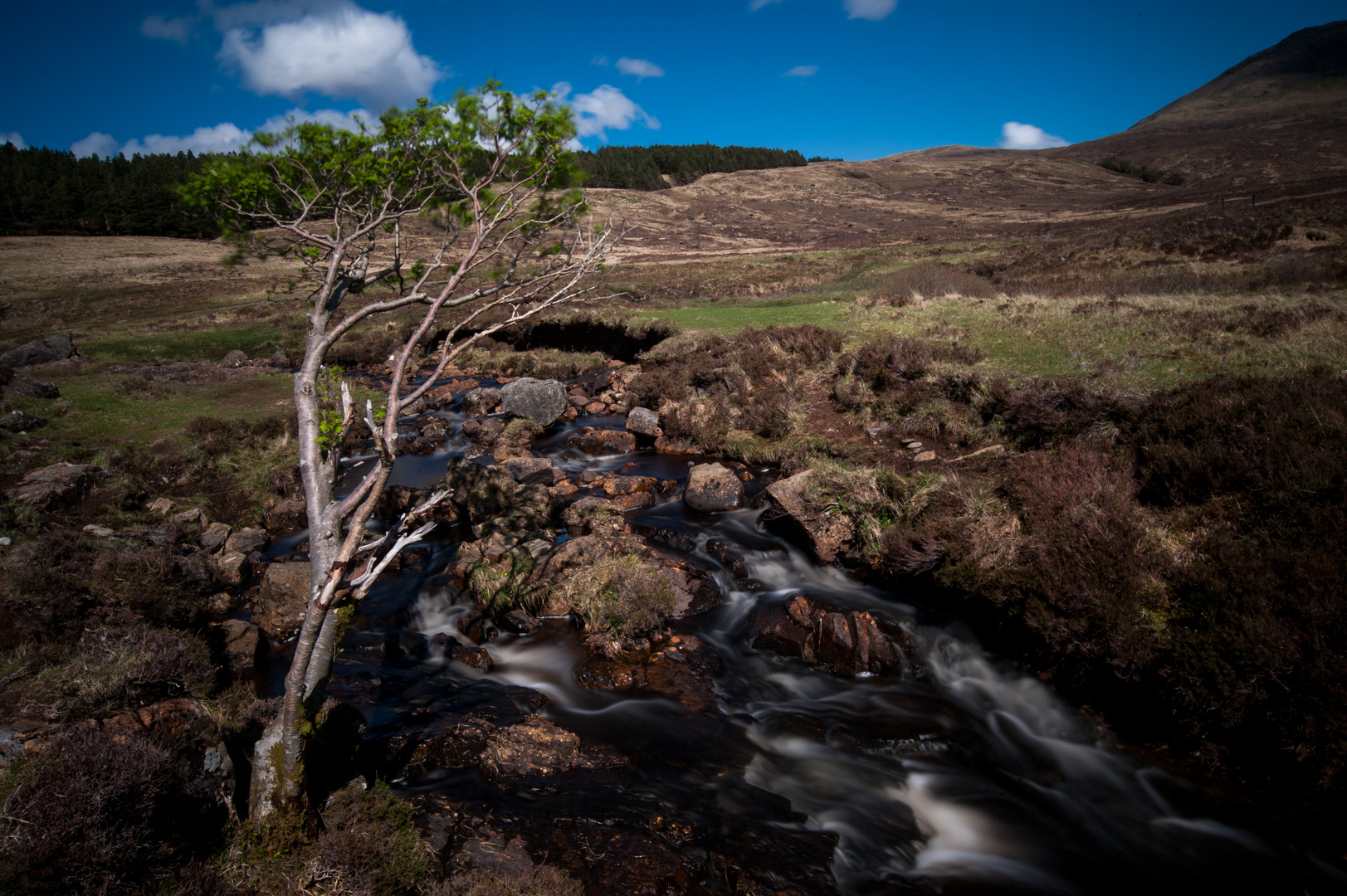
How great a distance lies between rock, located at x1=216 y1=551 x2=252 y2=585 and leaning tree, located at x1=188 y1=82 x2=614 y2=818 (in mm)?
6839

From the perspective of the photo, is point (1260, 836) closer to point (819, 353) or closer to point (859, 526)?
point (859, 526)

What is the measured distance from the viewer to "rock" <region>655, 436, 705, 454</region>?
1709 centimetres

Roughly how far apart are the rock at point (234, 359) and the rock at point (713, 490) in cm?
2650

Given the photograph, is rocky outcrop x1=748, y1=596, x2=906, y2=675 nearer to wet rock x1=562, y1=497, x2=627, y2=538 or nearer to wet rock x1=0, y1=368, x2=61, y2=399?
wet rock x1=562, y1=497, x2=627, y2=538

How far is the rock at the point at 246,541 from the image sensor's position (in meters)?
11.8

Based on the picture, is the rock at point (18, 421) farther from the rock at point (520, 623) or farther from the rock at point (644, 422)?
the rock at point (644, 422)

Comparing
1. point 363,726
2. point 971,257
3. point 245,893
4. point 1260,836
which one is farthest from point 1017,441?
point 971,257

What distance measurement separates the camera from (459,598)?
10.4 m

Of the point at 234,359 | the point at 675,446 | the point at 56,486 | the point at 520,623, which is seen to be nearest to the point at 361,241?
the point at 520,623

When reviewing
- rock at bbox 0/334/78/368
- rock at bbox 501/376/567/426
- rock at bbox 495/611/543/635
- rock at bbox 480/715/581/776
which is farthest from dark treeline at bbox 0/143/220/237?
rock at bbox 480/715/581/776

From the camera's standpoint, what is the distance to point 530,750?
668cm

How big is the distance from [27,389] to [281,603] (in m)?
16.1

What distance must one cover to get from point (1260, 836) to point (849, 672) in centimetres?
419

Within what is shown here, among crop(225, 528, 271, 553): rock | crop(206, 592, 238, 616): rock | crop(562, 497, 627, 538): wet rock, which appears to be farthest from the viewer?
crop(562, 497, 627, 538): wet rock
